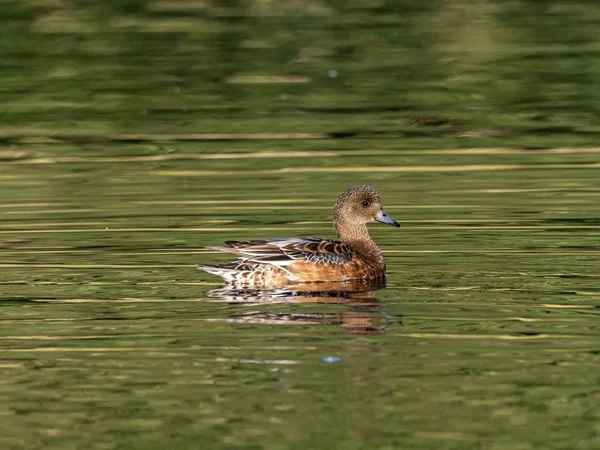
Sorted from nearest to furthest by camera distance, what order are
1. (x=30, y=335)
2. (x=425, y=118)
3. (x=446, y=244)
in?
(x=30, y=335)
(x=446, y=244)
(x=425, y=118)

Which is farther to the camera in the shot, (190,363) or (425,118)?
(425,118)

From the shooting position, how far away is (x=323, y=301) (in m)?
10.6

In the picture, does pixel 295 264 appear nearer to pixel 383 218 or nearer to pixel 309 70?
pixel 383 218

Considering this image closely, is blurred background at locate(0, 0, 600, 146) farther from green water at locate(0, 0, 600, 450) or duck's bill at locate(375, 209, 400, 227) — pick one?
duck's bill at locate(375, 209, 400, 227)

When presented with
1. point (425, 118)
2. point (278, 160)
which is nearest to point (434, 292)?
point (278, 160)

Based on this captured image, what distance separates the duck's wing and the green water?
0.33m

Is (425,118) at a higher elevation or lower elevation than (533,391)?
higher

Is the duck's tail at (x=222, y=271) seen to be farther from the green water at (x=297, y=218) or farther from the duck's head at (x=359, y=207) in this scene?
the duck's head at (x=359, y=207)

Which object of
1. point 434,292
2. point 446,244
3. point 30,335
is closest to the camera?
point 30,335

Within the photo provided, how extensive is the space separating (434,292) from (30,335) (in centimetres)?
262

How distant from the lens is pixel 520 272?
11.1m

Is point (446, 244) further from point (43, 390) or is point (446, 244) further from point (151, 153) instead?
point (151, 153)

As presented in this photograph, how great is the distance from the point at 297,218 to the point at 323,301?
130 inches

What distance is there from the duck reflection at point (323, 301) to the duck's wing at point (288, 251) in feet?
0.60
